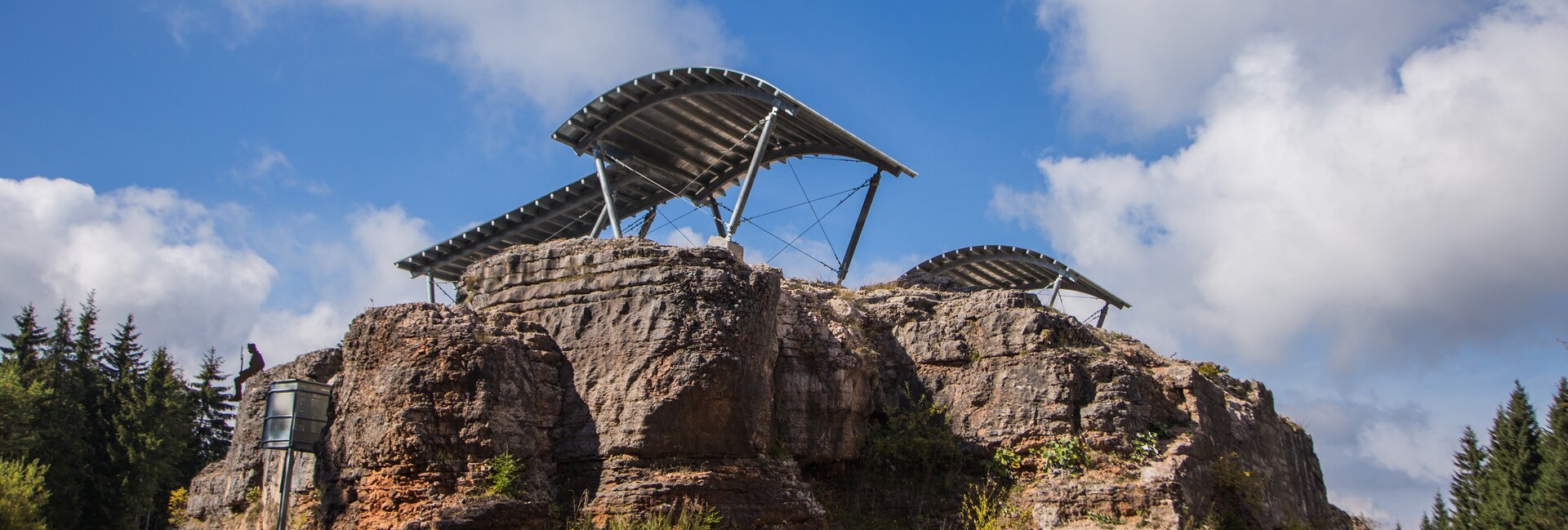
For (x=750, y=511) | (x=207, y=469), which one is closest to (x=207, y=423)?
(x=207, y=469)

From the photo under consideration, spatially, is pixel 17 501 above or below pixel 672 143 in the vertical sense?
below

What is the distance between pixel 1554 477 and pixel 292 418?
28339mm

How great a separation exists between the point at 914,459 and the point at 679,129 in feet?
41.2

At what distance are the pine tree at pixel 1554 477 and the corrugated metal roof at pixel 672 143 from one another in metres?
16.8

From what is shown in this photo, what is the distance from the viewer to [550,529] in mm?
13547

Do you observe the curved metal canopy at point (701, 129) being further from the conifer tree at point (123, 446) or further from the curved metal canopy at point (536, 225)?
the conifer tree at point (123, 446)

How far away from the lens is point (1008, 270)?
3709cm

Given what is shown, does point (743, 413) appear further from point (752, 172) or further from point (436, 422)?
point (752, 172)

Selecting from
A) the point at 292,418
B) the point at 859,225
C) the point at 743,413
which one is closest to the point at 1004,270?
the point at 859,225

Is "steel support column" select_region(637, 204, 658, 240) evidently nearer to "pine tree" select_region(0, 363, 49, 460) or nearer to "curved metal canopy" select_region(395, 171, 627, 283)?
"curved metal canopy" select_region(395, 171, 627, 283)

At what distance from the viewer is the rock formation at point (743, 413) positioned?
13.7 metres

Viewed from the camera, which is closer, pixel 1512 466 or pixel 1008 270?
pixel 1512 466

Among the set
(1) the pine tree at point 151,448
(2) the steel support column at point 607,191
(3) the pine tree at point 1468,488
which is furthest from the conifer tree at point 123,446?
(3) the pine tree at point 1468,488

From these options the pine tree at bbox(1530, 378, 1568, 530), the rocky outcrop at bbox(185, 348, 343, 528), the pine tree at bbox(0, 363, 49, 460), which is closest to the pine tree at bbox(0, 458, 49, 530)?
the pine tree at bbox(0, 363, 49, 460)
